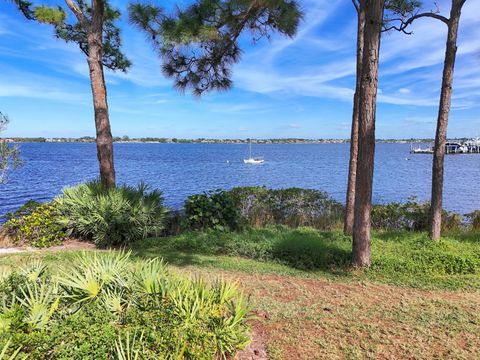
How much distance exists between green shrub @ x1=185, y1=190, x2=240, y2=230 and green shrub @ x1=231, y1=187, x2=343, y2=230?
116 cm

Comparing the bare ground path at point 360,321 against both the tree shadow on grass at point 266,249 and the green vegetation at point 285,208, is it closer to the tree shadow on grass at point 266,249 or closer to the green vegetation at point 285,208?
the tree shadow on grass at point 266,249

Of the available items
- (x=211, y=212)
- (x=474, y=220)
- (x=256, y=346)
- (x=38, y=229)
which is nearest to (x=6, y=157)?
(x=38, y=229)

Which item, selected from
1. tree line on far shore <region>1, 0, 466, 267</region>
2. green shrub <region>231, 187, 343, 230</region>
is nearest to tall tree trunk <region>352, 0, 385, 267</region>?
tree line on far shore <region>1, 0, 466, 267</region>

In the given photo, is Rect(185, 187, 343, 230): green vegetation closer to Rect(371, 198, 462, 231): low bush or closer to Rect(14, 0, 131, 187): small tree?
Rect(371, 198, 462, 231): low bush

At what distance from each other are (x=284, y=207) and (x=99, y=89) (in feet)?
19.6

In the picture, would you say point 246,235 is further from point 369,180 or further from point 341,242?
point 369,180

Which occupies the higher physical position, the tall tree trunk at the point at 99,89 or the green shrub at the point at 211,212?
the tall tree trunk at the point at 99,89

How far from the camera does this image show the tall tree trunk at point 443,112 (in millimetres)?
6977

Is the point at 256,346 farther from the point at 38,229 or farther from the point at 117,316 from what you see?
the point at 38,229

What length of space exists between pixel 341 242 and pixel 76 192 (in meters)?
6.40

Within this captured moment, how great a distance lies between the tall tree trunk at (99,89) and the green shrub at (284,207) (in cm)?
371

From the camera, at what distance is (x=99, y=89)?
877cm

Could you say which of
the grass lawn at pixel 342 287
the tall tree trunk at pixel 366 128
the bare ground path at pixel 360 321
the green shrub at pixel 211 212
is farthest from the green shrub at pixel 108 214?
the tall tree trunk at pixel 366 128

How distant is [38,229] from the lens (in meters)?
8.09
